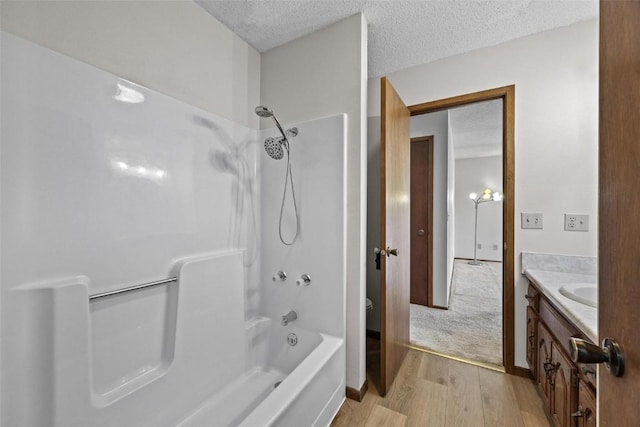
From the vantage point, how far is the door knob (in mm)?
465

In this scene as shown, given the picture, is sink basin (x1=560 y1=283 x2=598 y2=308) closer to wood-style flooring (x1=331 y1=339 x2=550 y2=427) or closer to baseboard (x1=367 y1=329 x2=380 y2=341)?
wood-style flooring (x1=331 y1=339 x2=550 y2=427)

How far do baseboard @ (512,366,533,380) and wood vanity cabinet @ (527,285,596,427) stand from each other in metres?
0.08

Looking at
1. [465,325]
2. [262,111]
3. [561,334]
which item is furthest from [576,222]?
[262,111]

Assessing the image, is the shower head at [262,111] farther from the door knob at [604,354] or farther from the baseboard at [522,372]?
the baseboard at [522,372]

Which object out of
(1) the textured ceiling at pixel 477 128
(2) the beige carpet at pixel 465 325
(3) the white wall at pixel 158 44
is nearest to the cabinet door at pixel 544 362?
(2) the beige carpet at pixel 465 325

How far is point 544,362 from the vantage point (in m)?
1.44

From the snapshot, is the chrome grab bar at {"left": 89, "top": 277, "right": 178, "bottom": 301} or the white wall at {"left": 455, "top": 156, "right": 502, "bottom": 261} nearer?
the chrome grab bar at {"left": 89, "top": 277, "right": 178, "bottom": 301}

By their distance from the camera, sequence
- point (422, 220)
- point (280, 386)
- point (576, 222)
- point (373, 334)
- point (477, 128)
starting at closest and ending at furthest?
point (280, 386)
point (576, 222)
point (373, 334)
point (422, 220)
point (477, 128)

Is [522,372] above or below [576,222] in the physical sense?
below

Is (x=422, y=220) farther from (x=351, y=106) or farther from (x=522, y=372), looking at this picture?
(x=351, y=106)

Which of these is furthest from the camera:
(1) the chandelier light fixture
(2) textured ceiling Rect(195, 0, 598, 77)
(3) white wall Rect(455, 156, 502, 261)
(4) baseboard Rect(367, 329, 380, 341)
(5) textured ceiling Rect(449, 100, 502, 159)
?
(3) white wall Rect(455, 156, 502, 261)

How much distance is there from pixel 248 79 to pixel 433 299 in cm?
306

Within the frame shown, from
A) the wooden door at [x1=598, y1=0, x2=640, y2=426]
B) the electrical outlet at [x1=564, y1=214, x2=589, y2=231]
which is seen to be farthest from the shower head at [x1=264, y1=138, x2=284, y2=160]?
the electrical outlet at [x1=564, y1=214, x2=589, y2=231]

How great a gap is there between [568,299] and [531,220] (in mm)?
768
